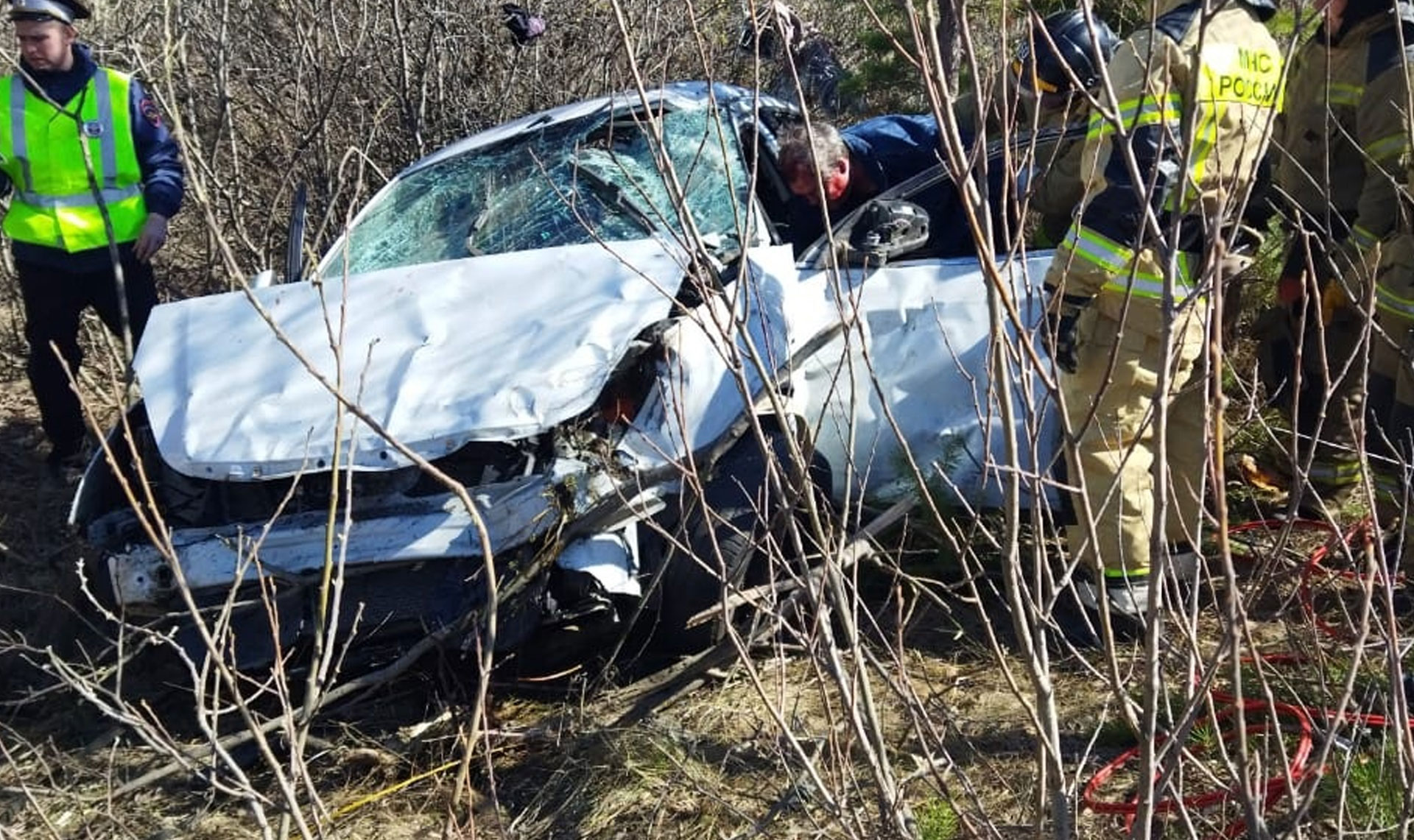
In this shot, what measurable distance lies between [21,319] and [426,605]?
4.17 metres

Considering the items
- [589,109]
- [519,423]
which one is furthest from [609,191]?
[519,423]

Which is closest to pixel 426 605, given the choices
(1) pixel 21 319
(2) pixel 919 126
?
(2) pixel 919 126

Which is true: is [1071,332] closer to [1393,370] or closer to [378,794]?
[1393,370]

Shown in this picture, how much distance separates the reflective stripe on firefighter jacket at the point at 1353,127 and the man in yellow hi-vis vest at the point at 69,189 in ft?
12.6

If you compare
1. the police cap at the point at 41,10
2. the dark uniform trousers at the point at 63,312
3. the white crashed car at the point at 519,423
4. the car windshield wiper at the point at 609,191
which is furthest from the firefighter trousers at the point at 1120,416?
the police cap at the point at 41,10

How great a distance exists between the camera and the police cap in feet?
15.0

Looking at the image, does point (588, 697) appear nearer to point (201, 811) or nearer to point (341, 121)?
point (201, 811)

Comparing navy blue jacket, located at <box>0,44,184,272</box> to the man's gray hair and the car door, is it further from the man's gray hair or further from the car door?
the car door

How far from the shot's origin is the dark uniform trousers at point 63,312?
491cm

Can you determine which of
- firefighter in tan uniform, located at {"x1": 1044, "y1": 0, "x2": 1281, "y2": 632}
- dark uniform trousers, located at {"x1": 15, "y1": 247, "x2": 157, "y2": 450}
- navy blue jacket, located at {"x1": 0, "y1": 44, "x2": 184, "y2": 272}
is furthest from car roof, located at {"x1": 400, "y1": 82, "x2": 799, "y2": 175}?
firefighter in tan uniform, located at {"x1": 1044, "y1": 0, "x2": 1281, "y2": 632}

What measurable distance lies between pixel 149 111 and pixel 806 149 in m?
2.44

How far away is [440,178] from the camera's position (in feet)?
15.2

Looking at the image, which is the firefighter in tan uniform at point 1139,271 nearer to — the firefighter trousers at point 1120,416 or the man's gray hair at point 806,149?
the firefighter trousers at point 1120,416

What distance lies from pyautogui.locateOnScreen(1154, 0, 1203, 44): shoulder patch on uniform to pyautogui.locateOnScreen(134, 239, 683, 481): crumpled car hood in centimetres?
128
